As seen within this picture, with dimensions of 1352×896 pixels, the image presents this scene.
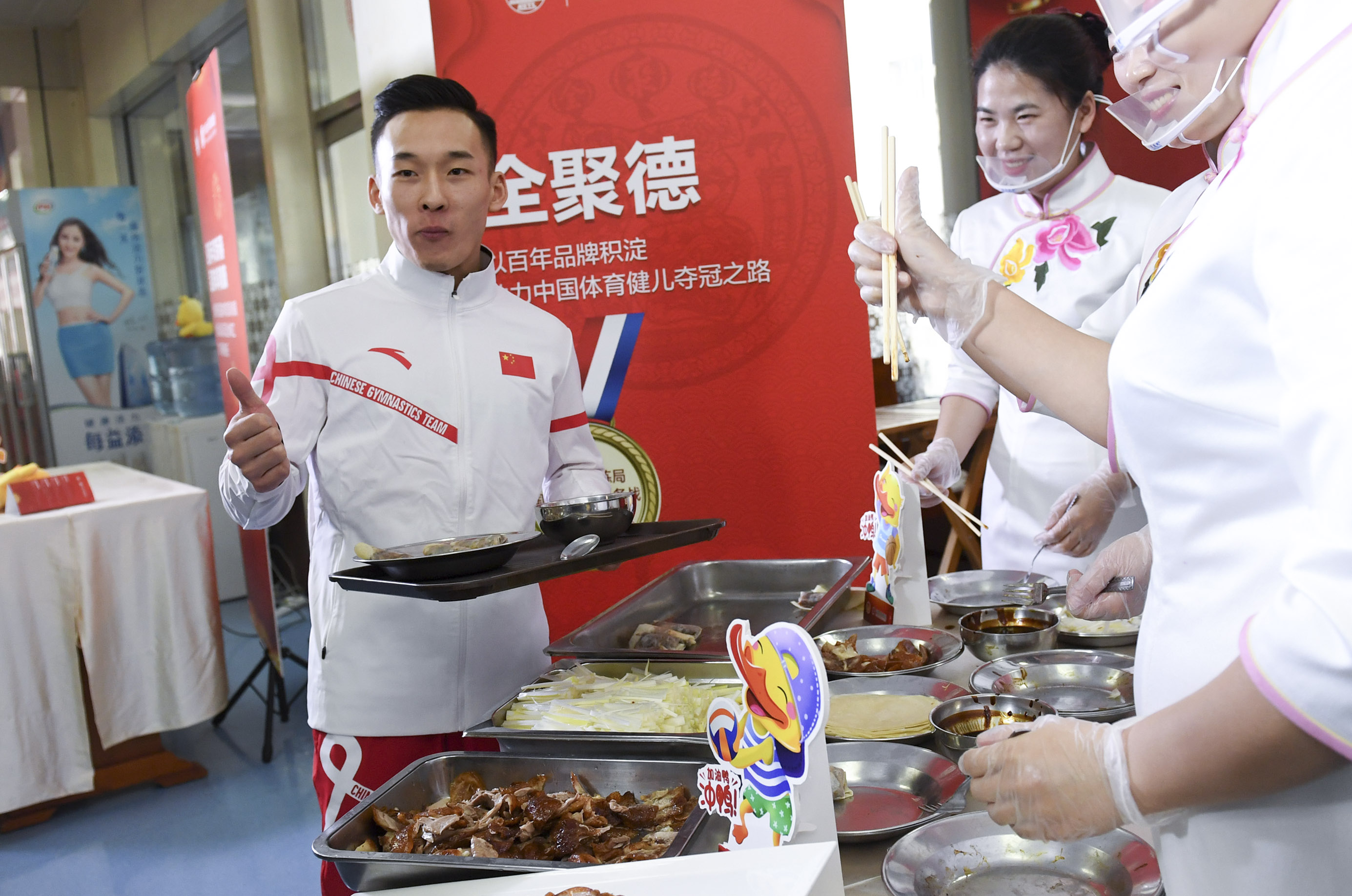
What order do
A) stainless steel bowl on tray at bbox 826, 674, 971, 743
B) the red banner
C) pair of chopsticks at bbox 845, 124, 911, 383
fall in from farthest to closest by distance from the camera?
the red banner → stainless steel bowl on tray at bbox 826, 674, 971, 743 → pair of chopsticks at bbox 845, 124, 911, 383

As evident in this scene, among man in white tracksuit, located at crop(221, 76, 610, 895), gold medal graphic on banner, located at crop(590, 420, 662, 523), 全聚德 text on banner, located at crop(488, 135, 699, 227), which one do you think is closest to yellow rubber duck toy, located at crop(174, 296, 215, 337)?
全聚德 text on banner, located at crop(488, 135, 699, 227)

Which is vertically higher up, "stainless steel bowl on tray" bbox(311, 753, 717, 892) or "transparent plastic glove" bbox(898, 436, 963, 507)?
"transparent plastic glove" bbox(898, 436, 963, 507)

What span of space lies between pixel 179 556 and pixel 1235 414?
13.7 ft

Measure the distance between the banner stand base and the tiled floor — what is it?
3.9 inches

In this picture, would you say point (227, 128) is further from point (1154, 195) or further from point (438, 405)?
point (1154, 195)

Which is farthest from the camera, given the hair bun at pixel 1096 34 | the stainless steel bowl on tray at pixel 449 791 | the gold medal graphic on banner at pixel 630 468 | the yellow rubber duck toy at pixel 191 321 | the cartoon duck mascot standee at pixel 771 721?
the yellow rubber duck toy at pixel 191 321

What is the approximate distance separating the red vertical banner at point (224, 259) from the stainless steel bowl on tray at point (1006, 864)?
3.54 m

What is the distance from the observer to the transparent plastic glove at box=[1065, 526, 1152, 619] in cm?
150

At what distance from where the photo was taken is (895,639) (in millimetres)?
1905

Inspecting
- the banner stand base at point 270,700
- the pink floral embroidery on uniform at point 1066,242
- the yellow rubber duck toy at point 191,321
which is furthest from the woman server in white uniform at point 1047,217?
the yellow rubber duck toy at point 191,321

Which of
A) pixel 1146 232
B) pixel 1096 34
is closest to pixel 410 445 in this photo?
pixel 1146 232

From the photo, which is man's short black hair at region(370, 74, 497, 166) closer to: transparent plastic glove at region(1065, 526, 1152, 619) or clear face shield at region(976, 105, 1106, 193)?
clear face shield at region(976, 105, 1106, 193)

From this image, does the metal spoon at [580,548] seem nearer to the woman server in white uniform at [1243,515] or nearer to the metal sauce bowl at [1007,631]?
the metal sauce bowl at [1007,631]

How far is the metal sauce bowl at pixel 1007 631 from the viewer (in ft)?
5.89
